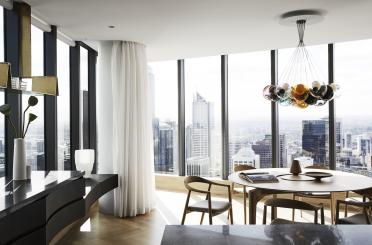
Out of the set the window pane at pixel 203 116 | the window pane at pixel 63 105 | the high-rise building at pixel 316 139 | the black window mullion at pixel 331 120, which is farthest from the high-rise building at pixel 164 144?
the black window mullion at pixel 331 120

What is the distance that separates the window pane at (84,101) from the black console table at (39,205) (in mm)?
1995

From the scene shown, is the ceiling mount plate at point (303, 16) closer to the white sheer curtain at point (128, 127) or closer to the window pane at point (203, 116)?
the white sheer curtain at point (128, 127)

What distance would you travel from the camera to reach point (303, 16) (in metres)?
3.66

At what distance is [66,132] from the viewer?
15.8 ft

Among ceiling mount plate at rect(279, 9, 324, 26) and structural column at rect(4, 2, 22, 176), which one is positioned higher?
ceiling mount plate at rect(279, 9, 324, 26)

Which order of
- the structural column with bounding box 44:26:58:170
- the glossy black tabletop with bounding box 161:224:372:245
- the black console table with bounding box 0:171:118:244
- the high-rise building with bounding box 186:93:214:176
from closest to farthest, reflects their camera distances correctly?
1. the glossy black tabletop with bounding box 161:224:372:245
2. the black console table with bounding box 0:171:118:244
3. the structural column with bounding box 44:26:58:170
4. the high-rise building with bounding box 186:93:214:176

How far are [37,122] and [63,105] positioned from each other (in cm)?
75

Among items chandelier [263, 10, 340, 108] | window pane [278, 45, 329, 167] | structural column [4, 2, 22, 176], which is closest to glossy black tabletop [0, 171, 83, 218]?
structural column [4, 2, 22, 176]

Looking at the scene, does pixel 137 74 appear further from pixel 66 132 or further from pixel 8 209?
pixel 8 209

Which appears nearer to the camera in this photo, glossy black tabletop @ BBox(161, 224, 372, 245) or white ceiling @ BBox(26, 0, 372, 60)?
glossy black tabletop @ BBox(161, 224, 372, 245)

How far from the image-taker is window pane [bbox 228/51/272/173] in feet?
19.8

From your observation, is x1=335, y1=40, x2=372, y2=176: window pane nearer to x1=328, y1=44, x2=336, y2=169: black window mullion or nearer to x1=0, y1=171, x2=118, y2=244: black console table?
x1=328, y1=44, x2=336, y2=169: black window mullion

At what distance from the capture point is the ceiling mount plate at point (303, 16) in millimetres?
3600

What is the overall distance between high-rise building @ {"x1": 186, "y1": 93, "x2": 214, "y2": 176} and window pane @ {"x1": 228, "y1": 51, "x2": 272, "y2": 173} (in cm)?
43
